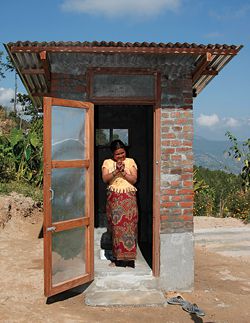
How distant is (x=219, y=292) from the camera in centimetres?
618

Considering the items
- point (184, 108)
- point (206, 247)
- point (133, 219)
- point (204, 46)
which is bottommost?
point (206, 247)

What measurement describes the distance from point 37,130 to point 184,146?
10.0m

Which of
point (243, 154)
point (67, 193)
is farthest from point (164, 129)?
point (243, 154)

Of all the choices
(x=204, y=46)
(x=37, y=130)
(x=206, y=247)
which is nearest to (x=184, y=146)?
(x=204, y=46)

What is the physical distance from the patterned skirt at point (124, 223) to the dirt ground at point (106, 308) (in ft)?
3.09

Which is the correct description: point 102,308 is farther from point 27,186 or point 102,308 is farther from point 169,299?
point 27,186

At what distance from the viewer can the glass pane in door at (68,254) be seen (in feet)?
17.2

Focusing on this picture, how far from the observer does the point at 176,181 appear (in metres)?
5.91

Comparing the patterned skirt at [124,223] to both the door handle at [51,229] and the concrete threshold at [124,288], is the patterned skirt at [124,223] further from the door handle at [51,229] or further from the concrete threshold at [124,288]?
the door handle at [51,229]

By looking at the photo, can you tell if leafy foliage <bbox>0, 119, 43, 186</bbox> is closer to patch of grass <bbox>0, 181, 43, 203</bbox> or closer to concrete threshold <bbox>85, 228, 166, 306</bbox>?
patch of grass <bbox>0, 181, 43, 203</bbox>

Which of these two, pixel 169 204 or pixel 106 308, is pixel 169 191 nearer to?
pixel 169 204

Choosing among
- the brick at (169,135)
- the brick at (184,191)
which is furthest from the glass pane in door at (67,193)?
the brick at (184,191)

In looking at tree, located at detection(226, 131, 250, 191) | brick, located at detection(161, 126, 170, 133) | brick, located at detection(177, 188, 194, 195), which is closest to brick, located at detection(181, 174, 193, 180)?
brick, located at detection(177, 188, 194, 195)

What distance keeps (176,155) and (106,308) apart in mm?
2339
